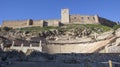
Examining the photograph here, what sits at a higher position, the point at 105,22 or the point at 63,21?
the point at 105,22

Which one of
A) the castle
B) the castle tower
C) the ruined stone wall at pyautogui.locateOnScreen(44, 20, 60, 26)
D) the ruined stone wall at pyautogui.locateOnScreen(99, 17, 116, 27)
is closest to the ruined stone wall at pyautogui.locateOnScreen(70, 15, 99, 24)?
the castle

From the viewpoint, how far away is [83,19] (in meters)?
97.2

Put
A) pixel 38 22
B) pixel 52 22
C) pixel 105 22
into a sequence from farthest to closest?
1. pixel 105 22
2. pixel 52 22
3. pixel 38 22

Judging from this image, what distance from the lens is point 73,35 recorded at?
74.9m

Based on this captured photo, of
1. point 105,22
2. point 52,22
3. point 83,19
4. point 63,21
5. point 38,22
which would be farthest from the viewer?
point 105,22

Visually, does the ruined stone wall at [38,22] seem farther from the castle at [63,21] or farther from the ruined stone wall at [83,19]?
the ruined stone wall at [83,19]

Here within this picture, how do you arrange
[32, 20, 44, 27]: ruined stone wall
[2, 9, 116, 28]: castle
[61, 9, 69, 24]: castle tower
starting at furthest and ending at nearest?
[61, 9, 69, 24]: castle tower
[2, 9, 116, 28]: castle
[32, 20, 44, 27]: ruined stone wall

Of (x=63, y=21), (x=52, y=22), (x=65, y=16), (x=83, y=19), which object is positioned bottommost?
(x=52, y=22)

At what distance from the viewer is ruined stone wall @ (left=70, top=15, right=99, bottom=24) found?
316 ft

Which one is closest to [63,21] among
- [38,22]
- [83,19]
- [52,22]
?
[52,22]

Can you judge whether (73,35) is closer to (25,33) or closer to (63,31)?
(63,31)

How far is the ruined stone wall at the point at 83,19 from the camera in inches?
3796

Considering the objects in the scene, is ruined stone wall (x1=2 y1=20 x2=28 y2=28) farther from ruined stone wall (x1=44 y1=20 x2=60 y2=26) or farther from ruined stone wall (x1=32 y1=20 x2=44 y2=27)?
ruined stone wall (x1=44 y1=20 x2=60 y2=26)

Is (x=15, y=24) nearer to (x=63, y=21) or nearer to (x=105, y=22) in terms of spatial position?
(x=63, y=21)
